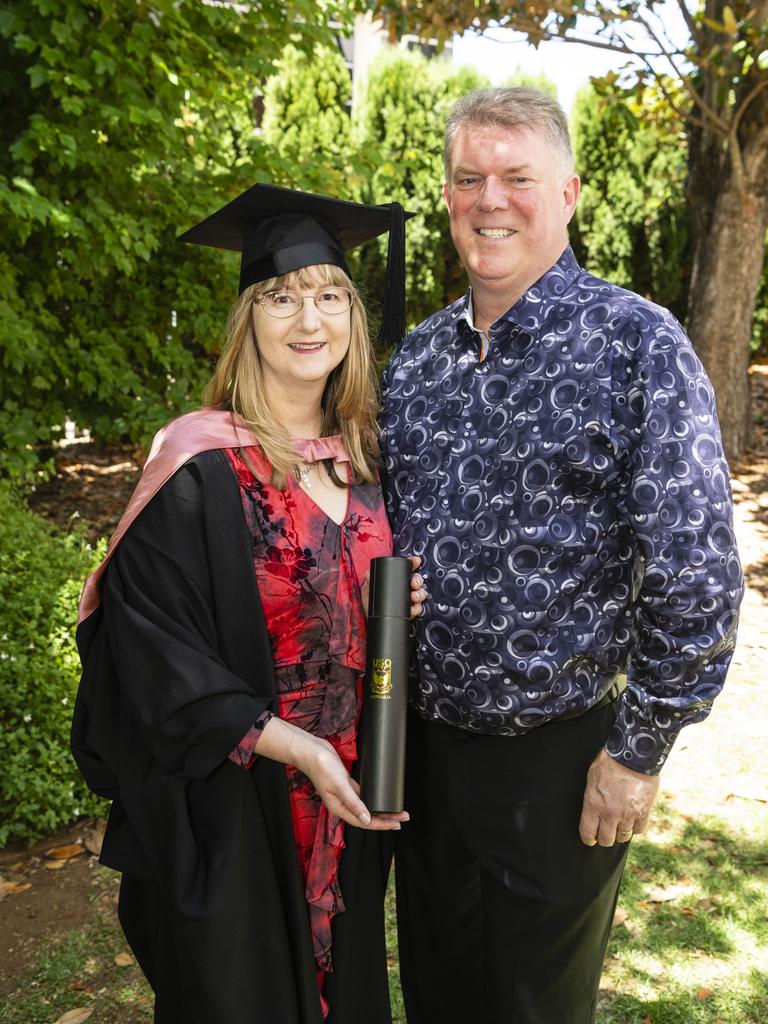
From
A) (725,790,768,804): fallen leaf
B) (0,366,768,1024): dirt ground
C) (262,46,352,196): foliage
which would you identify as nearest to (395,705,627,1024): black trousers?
(0,366,768,1024): dirt ground

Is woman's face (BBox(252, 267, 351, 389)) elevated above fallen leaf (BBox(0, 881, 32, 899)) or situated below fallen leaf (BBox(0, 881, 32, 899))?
above

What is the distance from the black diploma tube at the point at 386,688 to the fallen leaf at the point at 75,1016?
5.39 ft

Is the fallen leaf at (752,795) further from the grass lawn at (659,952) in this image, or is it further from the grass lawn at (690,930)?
the grass lawn at (659,952)

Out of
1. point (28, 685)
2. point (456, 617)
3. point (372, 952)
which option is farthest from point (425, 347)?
point (28, 685)

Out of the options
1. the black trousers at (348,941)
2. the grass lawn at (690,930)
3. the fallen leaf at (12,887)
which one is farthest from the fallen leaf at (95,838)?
the black trousers at (348,941)

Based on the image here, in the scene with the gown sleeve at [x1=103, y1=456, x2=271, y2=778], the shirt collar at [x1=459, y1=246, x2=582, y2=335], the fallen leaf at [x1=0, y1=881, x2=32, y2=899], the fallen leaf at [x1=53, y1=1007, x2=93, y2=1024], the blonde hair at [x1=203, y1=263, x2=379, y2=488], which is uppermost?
the shirt collar at [x1=459, y1=246, x2=582, y2=335]

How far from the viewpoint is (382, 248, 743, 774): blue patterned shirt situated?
1.89m

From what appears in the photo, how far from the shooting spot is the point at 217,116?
6.08 meters

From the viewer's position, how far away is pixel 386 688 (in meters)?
2.01

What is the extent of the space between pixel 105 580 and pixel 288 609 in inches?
15.6

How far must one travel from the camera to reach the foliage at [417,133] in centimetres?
959

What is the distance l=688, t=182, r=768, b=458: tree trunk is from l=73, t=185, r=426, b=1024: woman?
6457 mm

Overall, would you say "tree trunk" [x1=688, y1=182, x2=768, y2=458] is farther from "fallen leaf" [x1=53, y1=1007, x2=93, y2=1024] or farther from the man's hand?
"fallen leaf" [x1=53, y1=1007, x2=93, y2=1024]

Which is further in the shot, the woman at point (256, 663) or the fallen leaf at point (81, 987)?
the fallen leaf at point (81, 987)
